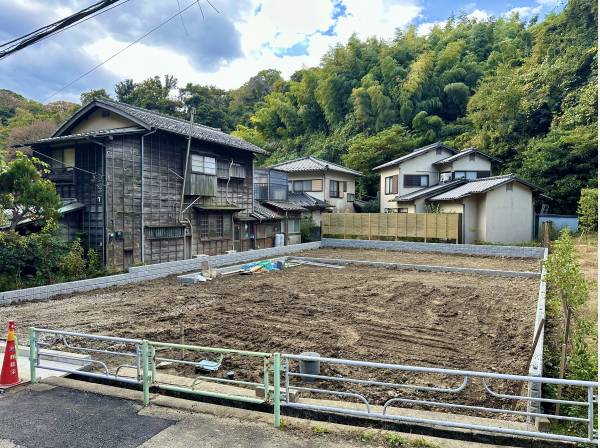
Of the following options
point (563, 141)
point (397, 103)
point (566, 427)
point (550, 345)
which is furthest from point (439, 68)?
point (566, 427)

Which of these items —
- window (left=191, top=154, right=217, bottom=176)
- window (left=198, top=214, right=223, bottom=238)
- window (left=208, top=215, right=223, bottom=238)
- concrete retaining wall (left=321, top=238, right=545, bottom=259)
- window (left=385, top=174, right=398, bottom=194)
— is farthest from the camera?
window (left=385, top=174, right=398, bottom=194)

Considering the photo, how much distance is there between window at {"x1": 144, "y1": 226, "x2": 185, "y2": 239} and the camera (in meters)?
14.5

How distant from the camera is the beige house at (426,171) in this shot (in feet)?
82.3

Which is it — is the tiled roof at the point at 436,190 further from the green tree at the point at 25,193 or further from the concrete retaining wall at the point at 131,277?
the green tree at the point at 25,193

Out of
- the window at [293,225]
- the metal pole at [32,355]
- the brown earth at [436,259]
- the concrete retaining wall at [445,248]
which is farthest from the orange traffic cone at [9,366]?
the window at [293,225]

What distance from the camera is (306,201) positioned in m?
25.7

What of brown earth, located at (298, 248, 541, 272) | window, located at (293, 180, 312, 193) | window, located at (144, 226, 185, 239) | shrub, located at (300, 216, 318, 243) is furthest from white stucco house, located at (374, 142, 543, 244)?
window, located at (144, 226, 185, 239)

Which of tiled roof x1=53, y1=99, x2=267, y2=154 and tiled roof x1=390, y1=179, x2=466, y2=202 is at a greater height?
tiled roof x1=53, y1=99, x2=267, y2=154

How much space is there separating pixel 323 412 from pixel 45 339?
5062mm

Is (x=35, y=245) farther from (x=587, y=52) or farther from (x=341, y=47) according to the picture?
(x=341, y=47)

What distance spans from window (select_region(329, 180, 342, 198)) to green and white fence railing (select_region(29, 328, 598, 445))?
22.4 m

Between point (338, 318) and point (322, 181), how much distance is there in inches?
780

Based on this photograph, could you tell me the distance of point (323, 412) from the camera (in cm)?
398

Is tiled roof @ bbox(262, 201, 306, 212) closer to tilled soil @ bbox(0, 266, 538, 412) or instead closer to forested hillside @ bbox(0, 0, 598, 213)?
tilled soil @ bbox(0, 266, 538, 412)
